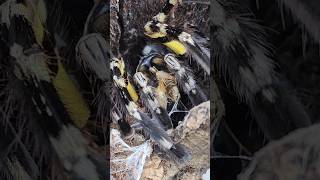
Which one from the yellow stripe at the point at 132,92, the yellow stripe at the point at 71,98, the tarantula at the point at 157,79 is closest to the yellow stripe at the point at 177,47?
the tarantula at the point at 157,79

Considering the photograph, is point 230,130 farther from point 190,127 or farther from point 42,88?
point 42,88

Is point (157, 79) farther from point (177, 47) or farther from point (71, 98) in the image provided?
point (71, 98)

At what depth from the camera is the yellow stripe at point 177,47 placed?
2811 mm

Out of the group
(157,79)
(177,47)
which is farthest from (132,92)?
(177,47)

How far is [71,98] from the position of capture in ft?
10.5

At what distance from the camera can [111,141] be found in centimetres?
304

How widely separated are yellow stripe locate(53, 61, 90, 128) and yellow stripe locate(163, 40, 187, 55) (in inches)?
24.7

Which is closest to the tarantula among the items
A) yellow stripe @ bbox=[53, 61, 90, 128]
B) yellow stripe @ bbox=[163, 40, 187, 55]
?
yellow stripe @ bbox=[163, 40, 187, 55]

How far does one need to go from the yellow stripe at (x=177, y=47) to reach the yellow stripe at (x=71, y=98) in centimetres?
63

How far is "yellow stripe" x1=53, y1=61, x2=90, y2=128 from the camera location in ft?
10.3

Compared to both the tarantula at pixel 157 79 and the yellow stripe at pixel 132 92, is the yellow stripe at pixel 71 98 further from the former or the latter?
the yellow stripe at pixel 132 92

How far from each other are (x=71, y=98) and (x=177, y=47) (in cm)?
75

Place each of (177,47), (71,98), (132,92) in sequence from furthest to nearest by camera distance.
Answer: (71,98), (132,92), (177,47)

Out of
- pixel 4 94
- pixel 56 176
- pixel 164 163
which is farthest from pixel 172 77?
pixel 4 94
